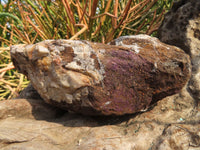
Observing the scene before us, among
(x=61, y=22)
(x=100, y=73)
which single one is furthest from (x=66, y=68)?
(x=61, y=22)

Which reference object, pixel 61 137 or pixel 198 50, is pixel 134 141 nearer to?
pixel 61 137

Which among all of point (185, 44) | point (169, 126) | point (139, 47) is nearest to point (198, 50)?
point (185, 44)

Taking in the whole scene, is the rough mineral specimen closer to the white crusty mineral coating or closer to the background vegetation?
the white crusty mineral coating

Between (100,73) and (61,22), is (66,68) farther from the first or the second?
(61,22)

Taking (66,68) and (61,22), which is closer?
(66,68)

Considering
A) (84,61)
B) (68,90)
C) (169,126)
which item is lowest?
(169,126)

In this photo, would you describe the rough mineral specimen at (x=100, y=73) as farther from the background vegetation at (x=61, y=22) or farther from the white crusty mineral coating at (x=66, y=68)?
the background vegetation at (x=61, y=22)

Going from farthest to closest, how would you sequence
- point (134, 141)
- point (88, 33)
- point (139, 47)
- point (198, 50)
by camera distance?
point (88, 33), point (198, 50), point (139, 47), point (134, 141)

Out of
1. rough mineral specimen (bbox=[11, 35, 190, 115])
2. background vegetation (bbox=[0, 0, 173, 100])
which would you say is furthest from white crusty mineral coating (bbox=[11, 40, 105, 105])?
background vegetation (bbox=[0, 0, 173, 100])
